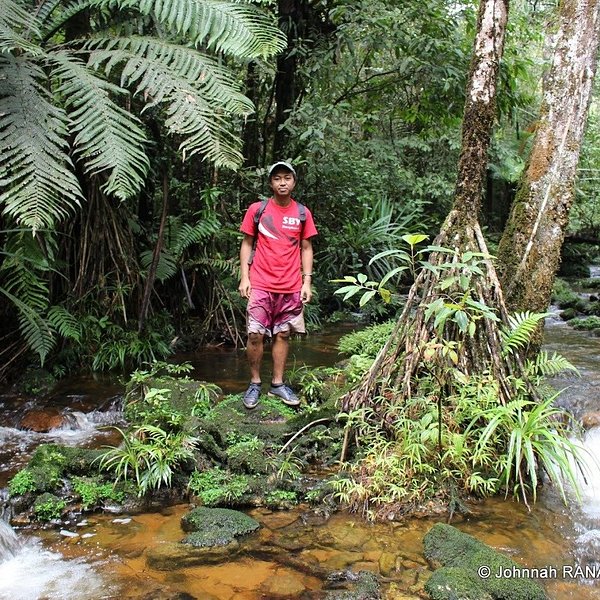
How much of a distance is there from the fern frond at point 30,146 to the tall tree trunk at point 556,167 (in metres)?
2.94

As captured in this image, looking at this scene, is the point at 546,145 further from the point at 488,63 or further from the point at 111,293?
the point at 111,293

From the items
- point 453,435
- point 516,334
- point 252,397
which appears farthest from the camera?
point 252,397

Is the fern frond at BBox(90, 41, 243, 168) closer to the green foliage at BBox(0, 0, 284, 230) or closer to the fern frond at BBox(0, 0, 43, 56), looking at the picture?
the green foliage at BBox(0, 0, 284, 230)

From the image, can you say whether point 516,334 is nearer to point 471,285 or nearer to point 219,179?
point 471,285

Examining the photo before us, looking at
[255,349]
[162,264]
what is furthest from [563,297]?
[255,349]

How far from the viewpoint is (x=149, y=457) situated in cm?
323

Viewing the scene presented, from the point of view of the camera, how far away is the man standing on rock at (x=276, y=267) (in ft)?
13.0

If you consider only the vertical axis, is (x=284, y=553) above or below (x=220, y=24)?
below

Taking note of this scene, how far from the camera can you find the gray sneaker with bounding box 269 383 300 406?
4.20 meters

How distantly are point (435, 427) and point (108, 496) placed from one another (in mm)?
1718

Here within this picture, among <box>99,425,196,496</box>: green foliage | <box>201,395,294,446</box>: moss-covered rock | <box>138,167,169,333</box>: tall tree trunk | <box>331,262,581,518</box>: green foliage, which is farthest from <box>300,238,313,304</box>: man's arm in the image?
<box>138,167,169,333</box>: tall tree trunk

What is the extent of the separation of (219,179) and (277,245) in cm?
306

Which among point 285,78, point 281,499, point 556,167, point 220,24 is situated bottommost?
point 281,499

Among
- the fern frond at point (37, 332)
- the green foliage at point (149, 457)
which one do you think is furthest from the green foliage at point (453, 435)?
the fern frond at point (37, 332)
